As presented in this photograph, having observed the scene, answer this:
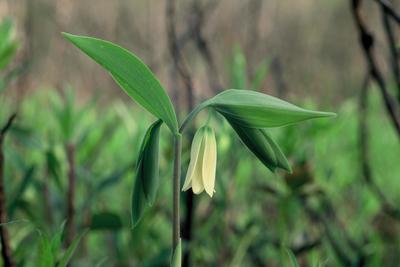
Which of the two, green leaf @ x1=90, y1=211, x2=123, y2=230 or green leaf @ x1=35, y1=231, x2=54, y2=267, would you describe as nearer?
green leaf @ x1=35, y1=231, x2=54, y2=267

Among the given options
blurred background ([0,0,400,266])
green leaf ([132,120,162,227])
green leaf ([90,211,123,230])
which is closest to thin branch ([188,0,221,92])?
blurred background ([0,0,400,266])

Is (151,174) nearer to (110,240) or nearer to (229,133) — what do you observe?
(229,133)

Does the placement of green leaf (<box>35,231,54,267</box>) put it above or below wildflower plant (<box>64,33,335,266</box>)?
below

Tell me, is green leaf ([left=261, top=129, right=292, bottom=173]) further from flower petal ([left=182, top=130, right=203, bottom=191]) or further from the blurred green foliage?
the blurred green foliage

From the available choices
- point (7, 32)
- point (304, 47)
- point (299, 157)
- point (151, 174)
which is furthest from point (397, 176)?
point (304, 47)

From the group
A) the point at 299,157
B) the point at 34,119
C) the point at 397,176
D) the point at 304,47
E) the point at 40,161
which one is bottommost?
the point at 397,176

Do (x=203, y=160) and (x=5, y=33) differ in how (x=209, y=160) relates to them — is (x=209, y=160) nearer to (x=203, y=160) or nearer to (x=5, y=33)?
(x=203, y=160)
